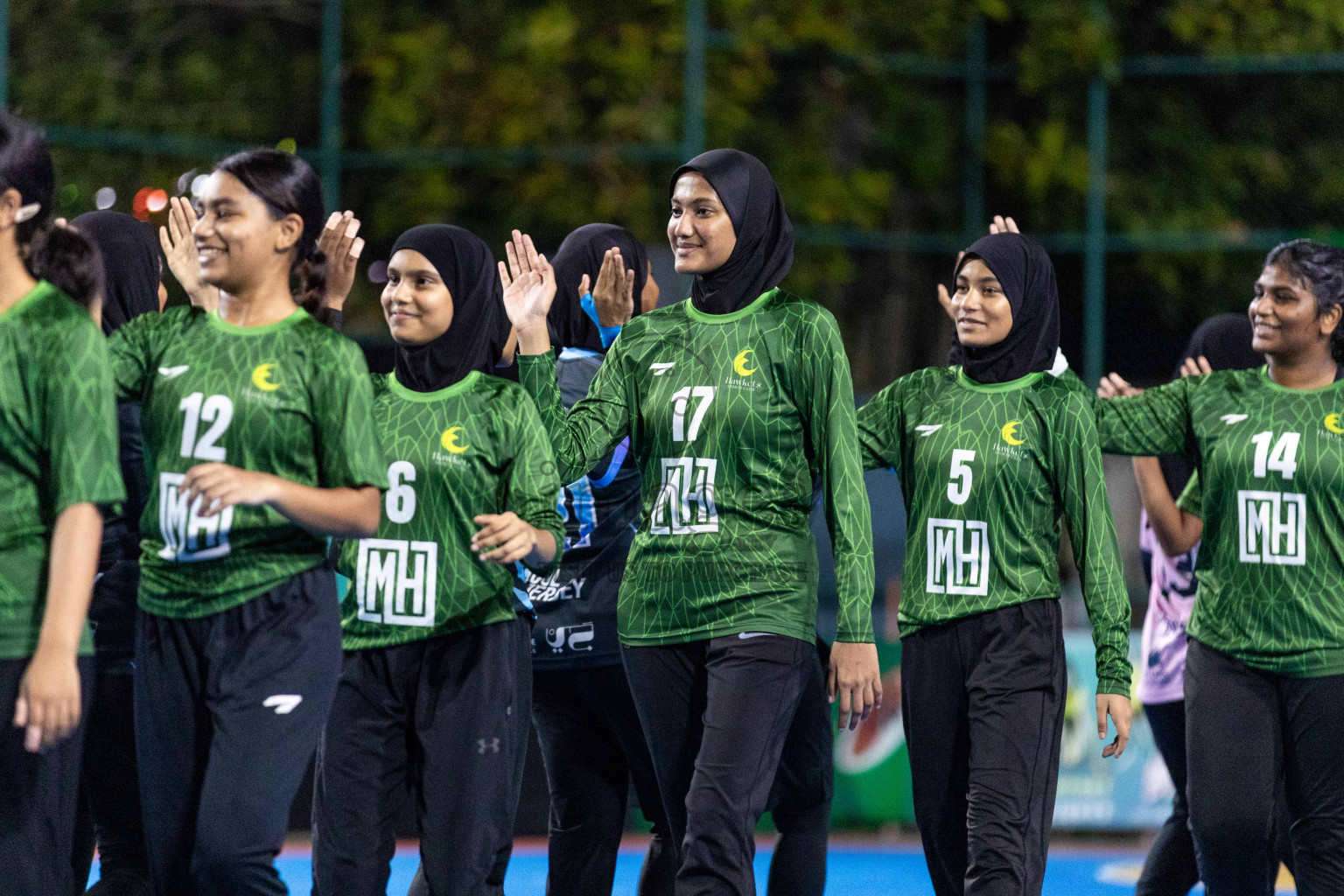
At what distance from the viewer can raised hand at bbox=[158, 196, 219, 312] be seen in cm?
466

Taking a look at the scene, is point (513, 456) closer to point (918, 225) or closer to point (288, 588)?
point (288, 588)

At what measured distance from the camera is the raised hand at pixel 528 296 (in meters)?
4.94

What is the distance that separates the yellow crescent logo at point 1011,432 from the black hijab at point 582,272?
4.39 ft

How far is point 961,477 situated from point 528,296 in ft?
4.39

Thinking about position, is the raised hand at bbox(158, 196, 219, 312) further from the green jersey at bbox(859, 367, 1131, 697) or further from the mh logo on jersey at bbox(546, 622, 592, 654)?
the green jersey at bbox(859, 367, 1131, 697)

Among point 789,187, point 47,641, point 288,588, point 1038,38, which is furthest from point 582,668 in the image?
point 1038,38

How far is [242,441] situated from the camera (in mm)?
4055

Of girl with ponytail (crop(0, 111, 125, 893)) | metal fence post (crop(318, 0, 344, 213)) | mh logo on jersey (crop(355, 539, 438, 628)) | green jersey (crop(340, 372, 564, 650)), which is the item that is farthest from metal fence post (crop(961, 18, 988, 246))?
girl with ponytail (crop(0, 111, 125, 893))

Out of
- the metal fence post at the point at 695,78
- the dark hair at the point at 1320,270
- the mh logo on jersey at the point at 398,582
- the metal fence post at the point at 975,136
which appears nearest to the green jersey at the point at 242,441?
the mh logo on jersey at the point at 398,582

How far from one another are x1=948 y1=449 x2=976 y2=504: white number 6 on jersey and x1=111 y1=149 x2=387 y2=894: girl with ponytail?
70.2 inches

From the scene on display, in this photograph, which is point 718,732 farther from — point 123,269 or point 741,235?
point 123,269

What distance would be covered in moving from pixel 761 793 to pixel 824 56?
1029 cm

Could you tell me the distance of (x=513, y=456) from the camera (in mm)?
4707

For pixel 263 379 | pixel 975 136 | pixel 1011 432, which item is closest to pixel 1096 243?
pixel 975 136
